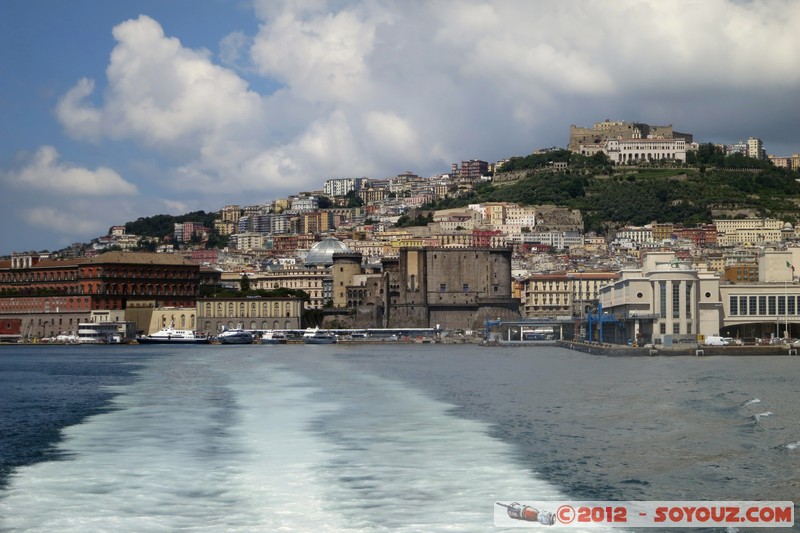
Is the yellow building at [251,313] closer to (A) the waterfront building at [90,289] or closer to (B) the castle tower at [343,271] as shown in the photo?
(A) the waterfront building at [90,289]

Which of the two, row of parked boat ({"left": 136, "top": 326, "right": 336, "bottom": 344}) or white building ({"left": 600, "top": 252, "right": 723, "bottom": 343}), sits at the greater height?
white building ({"left": 600, "top": 252, "right": 723, "bottom": 343})

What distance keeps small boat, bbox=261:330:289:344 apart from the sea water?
73.0m

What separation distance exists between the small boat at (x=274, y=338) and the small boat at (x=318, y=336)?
85.7 inches

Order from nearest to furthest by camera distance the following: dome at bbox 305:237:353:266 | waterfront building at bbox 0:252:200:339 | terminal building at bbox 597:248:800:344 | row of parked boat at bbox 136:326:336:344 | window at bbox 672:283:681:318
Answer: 1. window at bbox 672:283:681:318
2. terminal building at bbox 597:248:800:344
3. row of parked boat at bbox 136:326:336:344
4. waterfront building at bbox 0:252:200:339
5. dome at bbox 305:237:353:266

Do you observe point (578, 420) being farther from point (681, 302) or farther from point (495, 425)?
point (681, 302)

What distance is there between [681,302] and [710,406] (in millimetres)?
48126

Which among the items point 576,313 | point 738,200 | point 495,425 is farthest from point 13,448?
point 738,200

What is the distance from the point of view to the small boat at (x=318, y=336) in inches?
4555

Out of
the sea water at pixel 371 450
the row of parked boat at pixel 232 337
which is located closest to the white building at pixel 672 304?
the sea water at pixel 371 450

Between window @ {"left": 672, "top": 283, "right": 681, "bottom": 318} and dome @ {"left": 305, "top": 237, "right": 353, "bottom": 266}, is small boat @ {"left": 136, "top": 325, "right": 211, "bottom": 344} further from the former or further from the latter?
window @ {"left": 672, "top": 283, "right": 681, "bottom": 318}

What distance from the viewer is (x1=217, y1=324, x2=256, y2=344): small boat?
117438 mm

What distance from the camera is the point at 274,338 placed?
119750 millimetres

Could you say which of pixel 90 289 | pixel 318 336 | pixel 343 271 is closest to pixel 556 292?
pixel 343 271

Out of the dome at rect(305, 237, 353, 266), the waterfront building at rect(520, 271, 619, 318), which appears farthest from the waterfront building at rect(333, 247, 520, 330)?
the dome at rect(305, 237, 353, 266)
